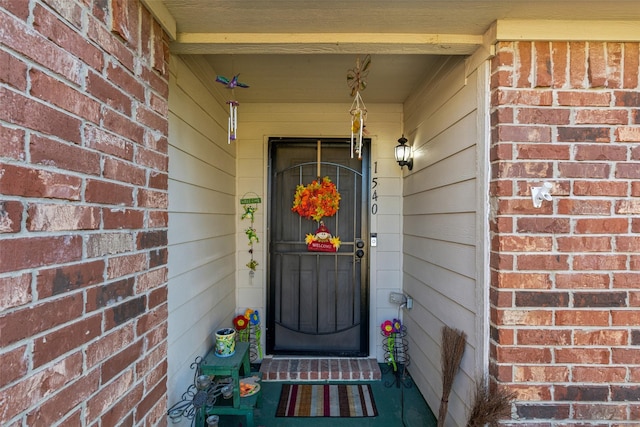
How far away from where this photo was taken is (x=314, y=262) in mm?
2975

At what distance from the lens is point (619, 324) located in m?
1.44

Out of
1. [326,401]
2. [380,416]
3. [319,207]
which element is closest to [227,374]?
[326,401]

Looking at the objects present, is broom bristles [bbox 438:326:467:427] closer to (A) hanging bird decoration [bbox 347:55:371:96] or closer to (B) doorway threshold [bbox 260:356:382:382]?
(B) doorway threshold [bbox 260:356:382:382]

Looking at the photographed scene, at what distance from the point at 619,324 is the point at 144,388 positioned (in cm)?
202

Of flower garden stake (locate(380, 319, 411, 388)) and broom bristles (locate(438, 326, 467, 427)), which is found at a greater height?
broom bristles (locate(438, 326, 467, 427))

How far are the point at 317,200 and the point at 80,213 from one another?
2071 mm

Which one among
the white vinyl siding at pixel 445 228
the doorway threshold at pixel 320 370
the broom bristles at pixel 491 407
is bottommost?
the doorway threshold at pixel 320 370

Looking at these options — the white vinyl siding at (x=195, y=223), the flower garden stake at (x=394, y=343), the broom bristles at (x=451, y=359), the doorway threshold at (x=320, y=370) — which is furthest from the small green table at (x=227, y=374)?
the flower garden stake at (x=394, y=343)

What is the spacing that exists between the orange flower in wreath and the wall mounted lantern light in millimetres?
626

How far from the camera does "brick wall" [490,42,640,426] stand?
1439 mm

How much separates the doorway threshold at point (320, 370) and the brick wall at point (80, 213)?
1.43 m

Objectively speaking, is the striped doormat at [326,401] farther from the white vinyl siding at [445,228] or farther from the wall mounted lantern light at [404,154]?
the wall mounted lantern light at [404,154]

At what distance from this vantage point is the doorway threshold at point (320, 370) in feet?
8.68

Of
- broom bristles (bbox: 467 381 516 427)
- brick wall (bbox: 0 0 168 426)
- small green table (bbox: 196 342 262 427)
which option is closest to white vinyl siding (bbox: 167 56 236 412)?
small green table (bbox: 196 342 262 427)
